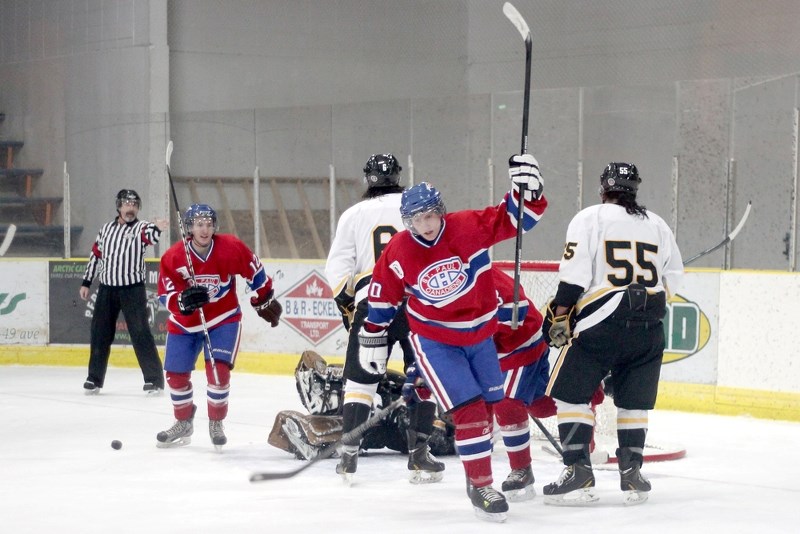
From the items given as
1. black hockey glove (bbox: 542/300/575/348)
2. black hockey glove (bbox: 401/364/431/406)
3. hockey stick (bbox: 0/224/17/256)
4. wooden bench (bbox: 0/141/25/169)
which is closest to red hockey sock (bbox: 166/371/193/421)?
black hockey glove (bbox: 401/364/431/406)

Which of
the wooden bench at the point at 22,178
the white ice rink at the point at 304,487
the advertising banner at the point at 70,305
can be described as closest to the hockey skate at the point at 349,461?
the white ice rink at the point at 304,487

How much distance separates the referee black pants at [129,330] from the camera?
709 cm

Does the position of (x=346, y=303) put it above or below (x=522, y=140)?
below

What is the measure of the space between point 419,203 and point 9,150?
8.76 metres

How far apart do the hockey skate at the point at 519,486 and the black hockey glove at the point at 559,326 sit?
51 cm

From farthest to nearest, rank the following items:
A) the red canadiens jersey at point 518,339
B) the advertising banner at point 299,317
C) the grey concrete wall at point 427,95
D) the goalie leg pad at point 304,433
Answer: the advertising banner at point 299,317 < the grey concrete wall at point 427,95 < the goalie leg pad at point 304,433 < the red canadiens jersey at point 518,339

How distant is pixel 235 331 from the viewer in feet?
16.8

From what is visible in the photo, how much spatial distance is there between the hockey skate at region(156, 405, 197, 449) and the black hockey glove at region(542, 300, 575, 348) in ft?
6.74

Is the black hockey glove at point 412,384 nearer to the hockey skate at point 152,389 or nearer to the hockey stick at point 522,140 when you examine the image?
the hockey stick at point 522,140

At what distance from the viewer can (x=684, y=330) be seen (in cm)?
632

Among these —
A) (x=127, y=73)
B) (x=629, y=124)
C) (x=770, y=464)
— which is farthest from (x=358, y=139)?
(x=770, y=464)

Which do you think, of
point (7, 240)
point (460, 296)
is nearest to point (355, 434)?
point (460, 296)

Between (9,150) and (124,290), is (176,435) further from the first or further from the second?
(9,150)

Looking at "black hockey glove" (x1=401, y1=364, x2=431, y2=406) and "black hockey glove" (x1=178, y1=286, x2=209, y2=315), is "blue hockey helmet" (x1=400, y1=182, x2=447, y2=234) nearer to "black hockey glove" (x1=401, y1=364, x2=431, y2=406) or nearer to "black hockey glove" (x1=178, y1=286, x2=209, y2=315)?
"black hockey glove" (x1=401, y1=364, x2=431, y2=406)
